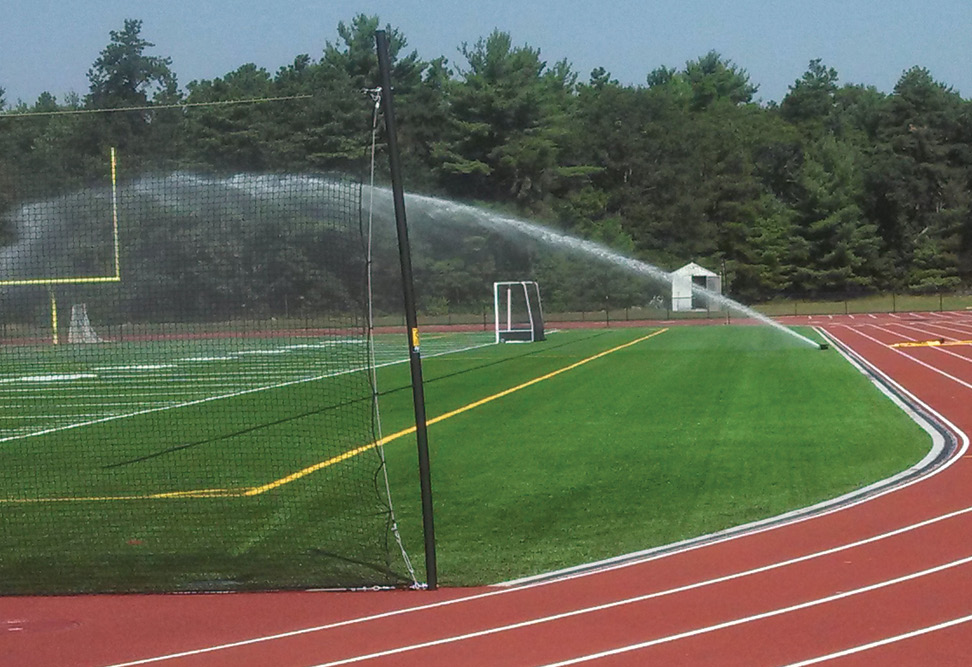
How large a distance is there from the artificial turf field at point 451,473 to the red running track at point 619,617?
0.56 meters

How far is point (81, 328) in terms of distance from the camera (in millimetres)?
27578

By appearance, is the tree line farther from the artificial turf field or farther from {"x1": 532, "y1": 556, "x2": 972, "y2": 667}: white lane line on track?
{"x1": 532, "y1": 556, "x2": 972, "y2": 667}: white lane line on track

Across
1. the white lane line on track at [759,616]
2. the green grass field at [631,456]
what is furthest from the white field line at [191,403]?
the white lane line on track at [759,616]

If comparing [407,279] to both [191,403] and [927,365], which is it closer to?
[191,403]

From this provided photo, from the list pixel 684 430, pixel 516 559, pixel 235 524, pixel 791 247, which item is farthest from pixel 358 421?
pixel 791 247

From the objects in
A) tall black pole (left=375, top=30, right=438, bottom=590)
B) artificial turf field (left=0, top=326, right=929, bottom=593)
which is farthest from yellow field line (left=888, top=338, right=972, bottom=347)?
tall black pole (left=375, top=30, right=438, bottom=590)

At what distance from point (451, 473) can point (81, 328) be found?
17.3m

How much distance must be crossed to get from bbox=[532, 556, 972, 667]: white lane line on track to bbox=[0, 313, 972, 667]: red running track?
0.01 meters

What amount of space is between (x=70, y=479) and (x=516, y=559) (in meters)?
6.45

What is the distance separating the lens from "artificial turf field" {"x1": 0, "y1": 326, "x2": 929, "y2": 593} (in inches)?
355

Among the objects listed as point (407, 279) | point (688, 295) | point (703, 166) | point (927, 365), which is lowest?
point (927, 365)

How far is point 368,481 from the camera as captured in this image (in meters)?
12.4

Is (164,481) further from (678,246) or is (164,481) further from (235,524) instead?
(678,246)

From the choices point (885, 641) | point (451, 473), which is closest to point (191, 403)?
point (451, 473)
